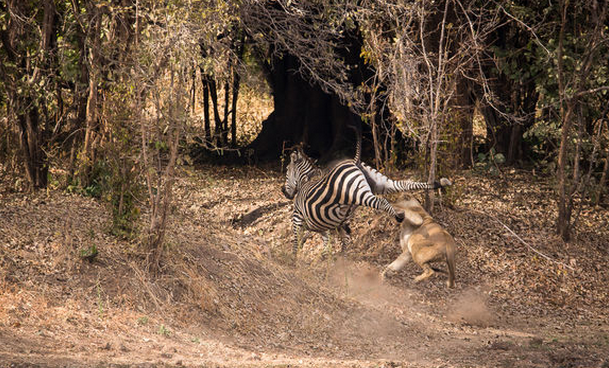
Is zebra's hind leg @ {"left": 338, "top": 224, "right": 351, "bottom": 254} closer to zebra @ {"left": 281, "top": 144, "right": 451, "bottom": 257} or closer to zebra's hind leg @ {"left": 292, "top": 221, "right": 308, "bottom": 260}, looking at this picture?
zebra @ {"left": 281, "top": 144, "right": 451, "bottom": 257}

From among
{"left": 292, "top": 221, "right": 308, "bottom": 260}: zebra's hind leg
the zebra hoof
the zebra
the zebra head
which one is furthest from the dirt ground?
the zebra hoof

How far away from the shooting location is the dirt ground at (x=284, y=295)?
694cm

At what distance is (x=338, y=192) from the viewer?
9938 mm

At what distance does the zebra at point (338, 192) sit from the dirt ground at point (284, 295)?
53cm

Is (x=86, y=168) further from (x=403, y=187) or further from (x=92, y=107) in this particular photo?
(x=403, y=187)

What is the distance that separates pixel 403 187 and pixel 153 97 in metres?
3.81

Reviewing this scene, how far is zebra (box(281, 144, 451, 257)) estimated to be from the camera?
9773 millimetres

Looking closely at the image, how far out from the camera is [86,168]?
10688mm

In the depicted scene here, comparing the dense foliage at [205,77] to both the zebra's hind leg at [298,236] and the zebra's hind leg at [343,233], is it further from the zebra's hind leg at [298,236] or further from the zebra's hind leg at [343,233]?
the zebra's hind leg at [298,236]

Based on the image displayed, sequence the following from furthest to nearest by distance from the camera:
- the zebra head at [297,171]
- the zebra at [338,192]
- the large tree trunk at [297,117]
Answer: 1. the large tree trunk at [297,117]
2. the zebra head at [297,171]
3. the zebra at [338,192]

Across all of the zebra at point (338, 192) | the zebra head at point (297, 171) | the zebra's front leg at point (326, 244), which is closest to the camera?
the zebra at point (338, 192)

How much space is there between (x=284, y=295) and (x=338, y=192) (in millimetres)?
1827

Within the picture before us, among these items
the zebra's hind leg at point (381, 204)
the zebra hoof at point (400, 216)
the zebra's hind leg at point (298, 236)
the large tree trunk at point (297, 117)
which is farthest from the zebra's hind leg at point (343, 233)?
the large tree trunk at point (297, 117)

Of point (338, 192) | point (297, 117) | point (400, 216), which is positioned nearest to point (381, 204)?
point (400, 216)
